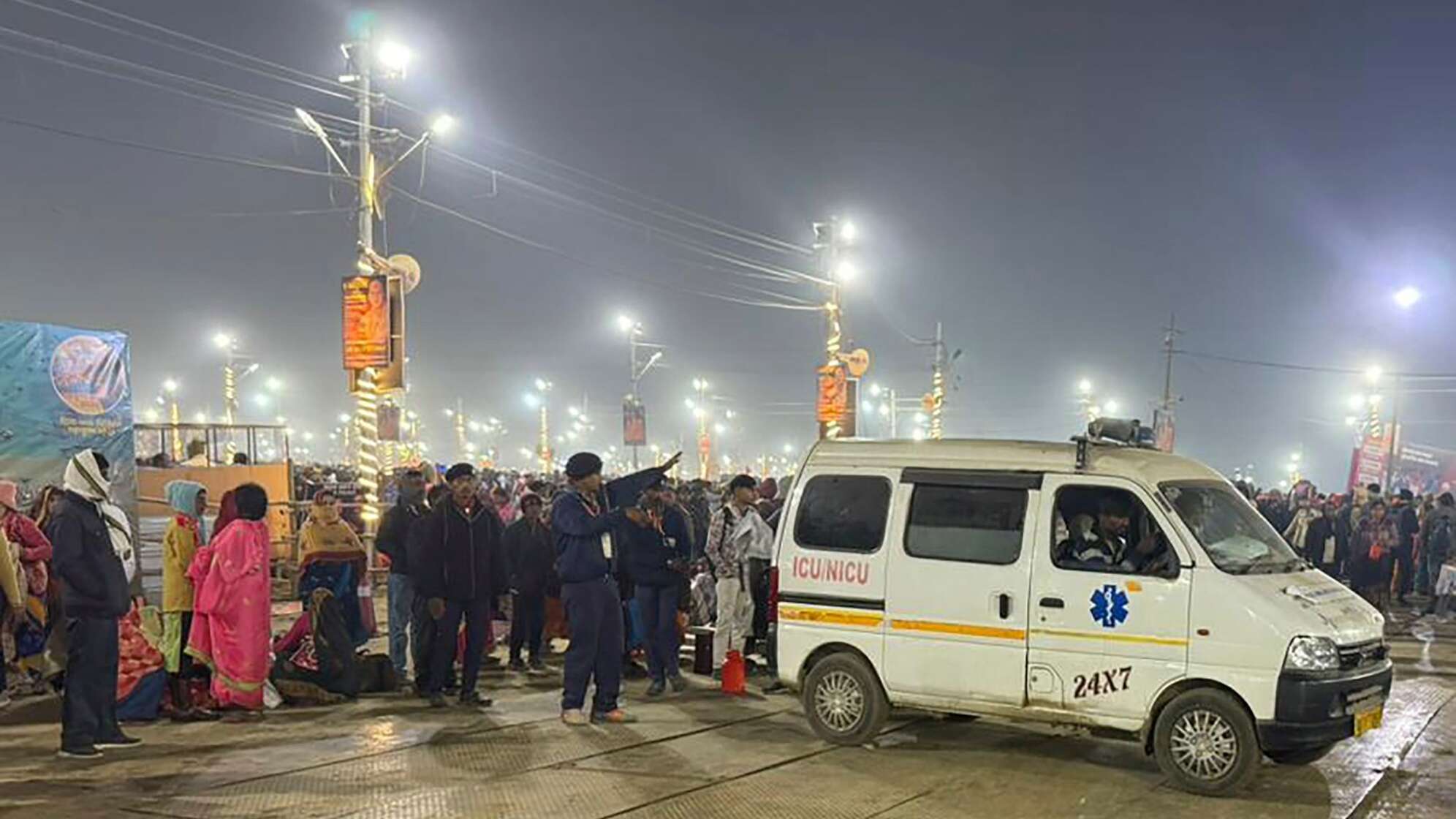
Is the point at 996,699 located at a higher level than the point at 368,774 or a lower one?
higher

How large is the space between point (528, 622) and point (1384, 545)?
12885mm

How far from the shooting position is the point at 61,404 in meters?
11.4

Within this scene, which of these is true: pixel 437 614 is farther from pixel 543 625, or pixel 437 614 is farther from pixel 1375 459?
pixel 1375 459

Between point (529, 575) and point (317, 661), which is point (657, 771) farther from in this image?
point (529, 575)

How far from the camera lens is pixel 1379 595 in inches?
696

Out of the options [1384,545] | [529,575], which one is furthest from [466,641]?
[1384,545]

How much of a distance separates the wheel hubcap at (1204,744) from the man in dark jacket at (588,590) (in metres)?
3.90

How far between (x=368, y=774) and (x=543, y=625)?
15.0ft

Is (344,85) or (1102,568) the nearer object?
(1102,568)

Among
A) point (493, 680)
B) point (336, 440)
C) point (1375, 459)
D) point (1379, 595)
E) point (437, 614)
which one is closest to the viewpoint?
point (437, 614)

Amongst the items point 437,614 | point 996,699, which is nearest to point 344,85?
point 437,614

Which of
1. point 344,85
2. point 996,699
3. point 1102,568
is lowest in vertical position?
point 996,699

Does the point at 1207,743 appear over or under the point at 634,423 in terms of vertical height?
over

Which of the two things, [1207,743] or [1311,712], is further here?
[1207,743]
